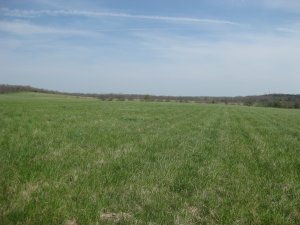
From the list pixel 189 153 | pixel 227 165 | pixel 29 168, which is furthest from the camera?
pixel 189 153

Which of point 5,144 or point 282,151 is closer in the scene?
point 5,144

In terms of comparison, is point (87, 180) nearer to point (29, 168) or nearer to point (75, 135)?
point (29, 168)

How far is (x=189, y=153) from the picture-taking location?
1305 centimetres

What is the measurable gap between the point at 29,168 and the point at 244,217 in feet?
15.0

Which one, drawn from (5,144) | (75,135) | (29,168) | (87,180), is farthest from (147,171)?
(75,135)

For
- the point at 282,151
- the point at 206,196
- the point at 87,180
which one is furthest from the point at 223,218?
the point at 282,151

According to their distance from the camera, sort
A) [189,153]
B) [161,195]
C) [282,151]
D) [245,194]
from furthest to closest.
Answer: [282,151] < [189,153] < [245,194] < [161,195]

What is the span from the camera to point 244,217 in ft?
22.1

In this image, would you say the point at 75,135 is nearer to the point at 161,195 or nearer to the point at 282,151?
the point at 282,151

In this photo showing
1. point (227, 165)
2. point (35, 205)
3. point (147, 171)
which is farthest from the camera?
point (227, 165)

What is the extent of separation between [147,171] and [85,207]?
127 inches

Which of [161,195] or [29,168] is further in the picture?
[29,168]

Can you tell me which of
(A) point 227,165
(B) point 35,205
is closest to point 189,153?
(A) point 227,165

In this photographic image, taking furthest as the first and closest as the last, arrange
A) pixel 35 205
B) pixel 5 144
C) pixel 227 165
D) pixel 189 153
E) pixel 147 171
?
1. pixel 189 153
2. pixel 5 144
3. pixel 227 165
4. pixel 147 171
5. pixel 35 205
